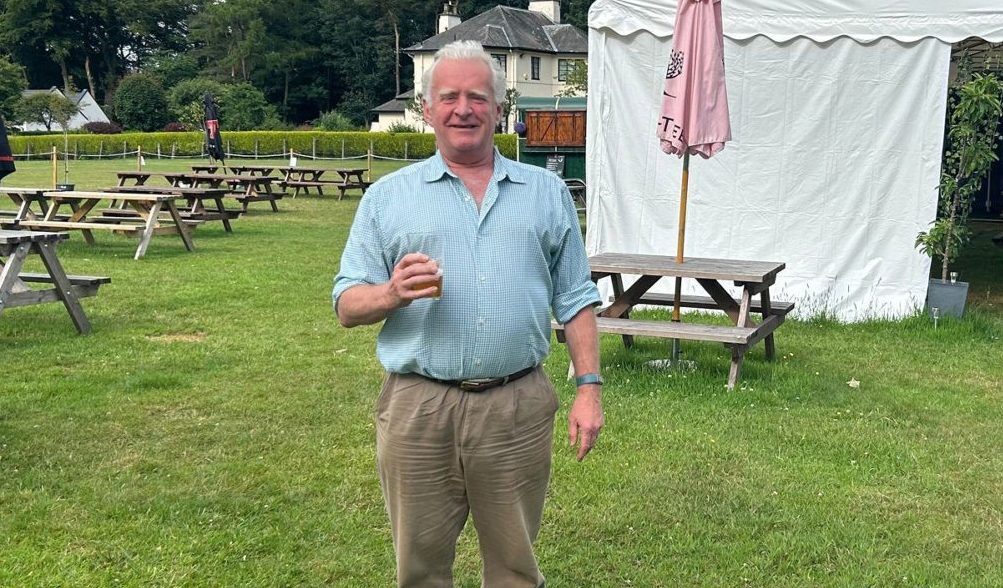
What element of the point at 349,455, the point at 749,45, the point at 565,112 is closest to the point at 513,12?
the point at 565,112

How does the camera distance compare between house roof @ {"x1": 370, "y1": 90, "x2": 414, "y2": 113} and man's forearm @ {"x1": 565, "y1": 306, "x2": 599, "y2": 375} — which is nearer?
man's forearm @ {"x1": 565, "y1": 306, "x2": 599, "y2": 375}

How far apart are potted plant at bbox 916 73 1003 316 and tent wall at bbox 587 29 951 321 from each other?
154 mm

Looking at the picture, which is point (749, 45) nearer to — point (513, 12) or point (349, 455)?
point (349, 455)

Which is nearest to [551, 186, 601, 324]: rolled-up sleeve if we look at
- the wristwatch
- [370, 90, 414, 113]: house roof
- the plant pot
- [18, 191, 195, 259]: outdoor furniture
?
the wristwatch

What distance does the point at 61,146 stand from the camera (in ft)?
142

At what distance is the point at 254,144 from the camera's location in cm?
4706

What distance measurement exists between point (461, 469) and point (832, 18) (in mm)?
Answer: 6601

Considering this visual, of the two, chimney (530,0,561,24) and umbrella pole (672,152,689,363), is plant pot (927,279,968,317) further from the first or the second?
chimney (530,0,561,24)

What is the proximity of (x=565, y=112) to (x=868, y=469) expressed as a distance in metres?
14.1

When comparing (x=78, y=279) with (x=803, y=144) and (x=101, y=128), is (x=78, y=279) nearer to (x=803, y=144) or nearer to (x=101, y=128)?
(x=803, y=144)

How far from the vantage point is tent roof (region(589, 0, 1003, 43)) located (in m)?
7.59

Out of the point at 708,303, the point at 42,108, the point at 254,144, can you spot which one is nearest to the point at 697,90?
the point at 708,303

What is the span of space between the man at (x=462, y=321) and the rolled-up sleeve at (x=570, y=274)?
1 centimetres

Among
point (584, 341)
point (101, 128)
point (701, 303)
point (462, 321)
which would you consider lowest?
point (101, 128)
